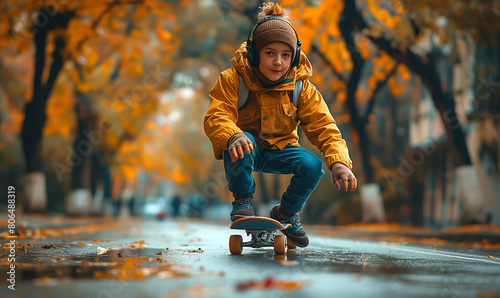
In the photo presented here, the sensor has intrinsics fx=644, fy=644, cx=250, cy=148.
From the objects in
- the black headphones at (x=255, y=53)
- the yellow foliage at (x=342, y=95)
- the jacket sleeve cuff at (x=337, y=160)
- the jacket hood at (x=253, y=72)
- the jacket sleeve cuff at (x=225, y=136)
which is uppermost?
the yellow foliage at (x=342, y=95)

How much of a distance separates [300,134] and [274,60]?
715 inches

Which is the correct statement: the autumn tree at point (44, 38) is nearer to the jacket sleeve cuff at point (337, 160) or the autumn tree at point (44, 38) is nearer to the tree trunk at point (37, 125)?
the tree trunk at point (37, 125)

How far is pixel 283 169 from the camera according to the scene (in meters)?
A: 5.86

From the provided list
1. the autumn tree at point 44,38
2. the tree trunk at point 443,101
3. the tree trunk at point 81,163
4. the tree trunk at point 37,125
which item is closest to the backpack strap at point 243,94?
the tree trunk at point 443,101

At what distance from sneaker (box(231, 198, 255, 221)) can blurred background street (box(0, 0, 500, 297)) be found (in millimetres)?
364

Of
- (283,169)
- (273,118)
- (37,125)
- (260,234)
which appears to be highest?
A: (37,125)

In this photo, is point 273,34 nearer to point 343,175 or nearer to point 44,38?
point 343,175

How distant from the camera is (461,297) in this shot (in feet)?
10.8

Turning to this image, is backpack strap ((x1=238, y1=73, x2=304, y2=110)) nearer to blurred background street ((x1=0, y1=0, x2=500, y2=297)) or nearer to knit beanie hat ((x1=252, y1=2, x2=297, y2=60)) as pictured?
knit beanie hat ((x1=252, y1=2, x2=297, y2=60))

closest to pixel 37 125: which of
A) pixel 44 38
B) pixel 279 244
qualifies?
pixel 44 38

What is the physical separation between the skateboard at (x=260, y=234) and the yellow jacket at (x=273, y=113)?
0.66m

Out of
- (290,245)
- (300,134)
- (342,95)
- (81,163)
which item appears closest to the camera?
(290,245)

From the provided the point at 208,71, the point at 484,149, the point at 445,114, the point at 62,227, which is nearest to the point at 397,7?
the point at 445,114

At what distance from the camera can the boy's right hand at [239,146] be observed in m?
5.05
